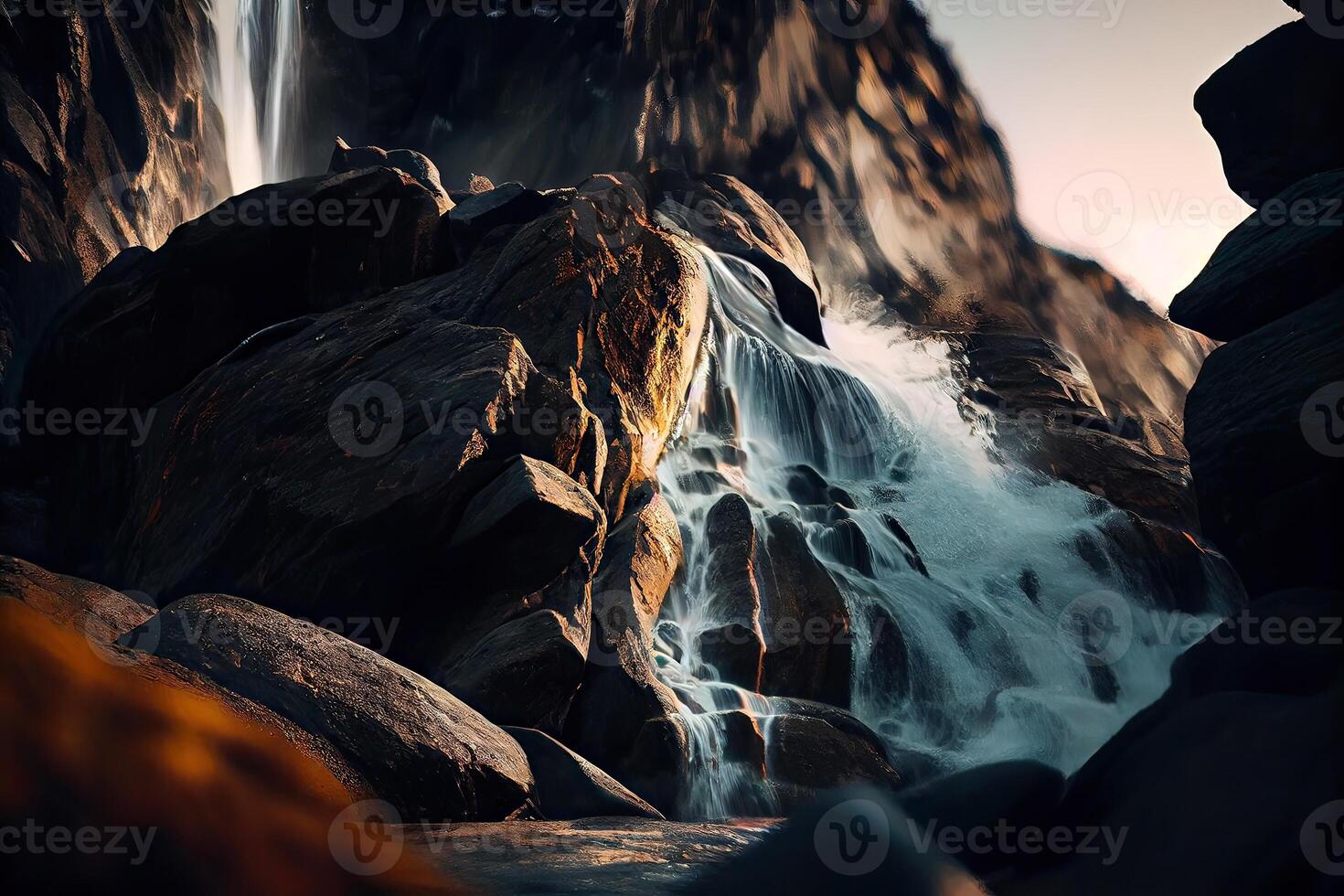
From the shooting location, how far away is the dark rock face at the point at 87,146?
18.3 meters

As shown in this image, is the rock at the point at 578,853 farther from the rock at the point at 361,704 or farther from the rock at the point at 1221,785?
the rock at the point at 1221,785

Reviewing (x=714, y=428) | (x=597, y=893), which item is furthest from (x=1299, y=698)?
(x=714, y=428)

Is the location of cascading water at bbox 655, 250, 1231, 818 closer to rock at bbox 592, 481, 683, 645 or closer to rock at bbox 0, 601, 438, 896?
rock at bbox 592, 481, 683, 645

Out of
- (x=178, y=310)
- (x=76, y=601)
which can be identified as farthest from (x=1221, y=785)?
(x=178, y=310)

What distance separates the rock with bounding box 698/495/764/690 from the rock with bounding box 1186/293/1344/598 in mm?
6846

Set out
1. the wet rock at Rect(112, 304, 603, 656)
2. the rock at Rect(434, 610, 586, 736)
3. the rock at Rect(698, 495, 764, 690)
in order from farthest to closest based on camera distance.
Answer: the rock at Rect(698, 495, 764, 690) < the wet rock at Rect(112, 304, 603, 656) < the rock at Rect(434, 610, 586, 736)

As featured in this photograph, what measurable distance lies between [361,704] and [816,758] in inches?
225

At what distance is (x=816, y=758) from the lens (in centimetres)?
1130

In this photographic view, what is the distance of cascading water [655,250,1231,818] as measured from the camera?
1386 centimetres

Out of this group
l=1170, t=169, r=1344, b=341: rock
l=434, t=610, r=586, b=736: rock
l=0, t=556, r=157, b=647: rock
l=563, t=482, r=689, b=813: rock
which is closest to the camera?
l=0, t=556, r=157, b=647: rock

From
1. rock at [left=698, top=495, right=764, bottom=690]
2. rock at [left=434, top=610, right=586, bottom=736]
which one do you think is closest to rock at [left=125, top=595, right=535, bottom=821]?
rock at [left=434, top=610, right=586, bottom=736]

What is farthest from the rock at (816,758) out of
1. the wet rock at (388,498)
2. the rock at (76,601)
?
the rock at (76,601)

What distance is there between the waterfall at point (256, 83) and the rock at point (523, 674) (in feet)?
72.7

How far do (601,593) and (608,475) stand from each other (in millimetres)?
1865
